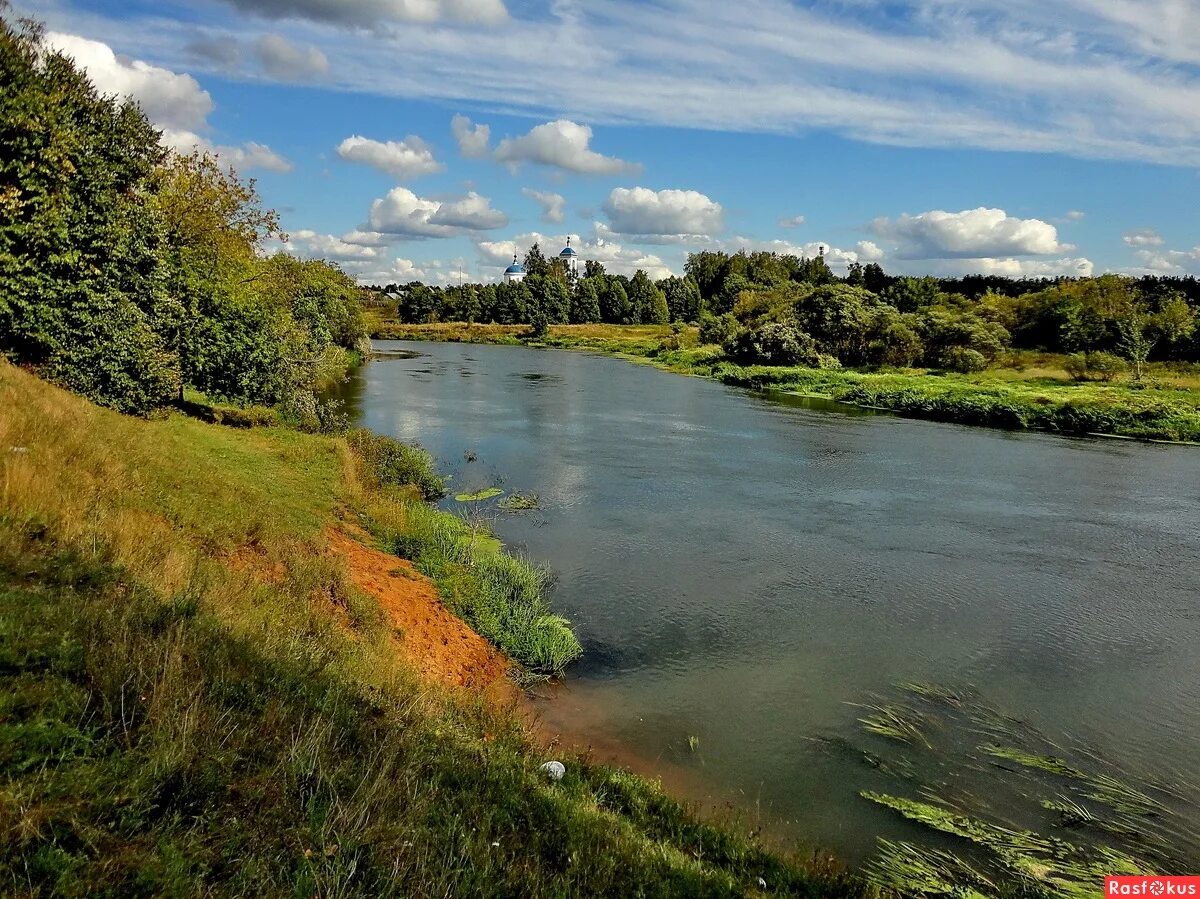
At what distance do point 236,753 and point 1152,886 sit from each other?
10283mm

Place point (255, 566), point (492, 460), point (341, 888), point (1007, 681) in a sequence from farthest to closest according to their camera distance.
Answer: point (492, 460) → point (1007, 681) → point (255, 566) → point (341, 888)

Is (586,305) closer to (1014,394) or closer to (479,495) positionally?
(1014,394)

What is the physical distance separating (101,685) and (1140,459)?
1624 inches

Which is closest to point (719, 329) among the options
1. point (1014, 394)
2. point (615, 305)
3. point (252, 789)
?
point (1014, 394)

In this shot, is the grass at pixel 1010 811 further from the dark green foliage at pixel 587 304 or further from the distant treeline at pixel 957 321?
the dark green foliage at pixel 587 304

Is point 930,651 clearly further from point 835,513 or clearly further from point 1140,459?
point 1140,459

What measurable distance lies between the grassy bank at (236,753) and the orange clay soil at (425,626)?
871 mm

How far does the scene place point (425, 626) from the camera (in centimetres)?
1312

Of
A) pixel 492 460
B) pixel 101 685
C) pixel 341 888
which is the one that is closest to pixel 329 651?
pixel 101 685

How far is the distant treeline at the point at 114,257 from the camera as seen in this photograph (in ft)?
55.6

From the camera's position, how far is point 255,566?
1178cm

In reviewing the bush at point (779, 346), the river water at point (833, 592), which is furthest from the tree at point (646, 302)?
the river water at point (833, 592)

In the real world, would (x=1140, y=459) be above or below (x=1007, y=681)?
above

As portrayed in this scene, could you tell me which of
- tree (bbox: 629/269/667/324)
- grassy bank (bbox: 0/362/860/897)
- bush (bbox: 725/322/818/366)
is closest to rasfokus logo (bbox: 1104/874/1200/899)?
grassy bank (bbox: 0/362/860/897)
